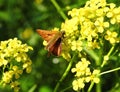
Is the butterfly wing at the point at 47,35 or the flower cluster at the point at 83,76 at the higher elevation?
the butterfly wing at the point at 47,35

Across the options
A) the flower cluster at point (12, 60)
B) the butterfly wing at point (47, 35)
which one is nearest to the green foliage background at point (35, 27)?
the flower cluster at point (12, 60)

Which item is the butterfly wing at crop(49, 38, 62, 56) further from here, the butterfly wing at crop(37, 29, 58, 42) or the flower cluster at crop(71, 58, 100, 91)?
the flower cluster at crop(71, 58, 100, 91)

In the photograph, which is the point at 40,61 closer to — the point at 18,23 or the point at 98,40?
the point at 18,23

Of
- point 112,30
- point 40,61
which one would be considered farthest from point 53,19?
point 112,30

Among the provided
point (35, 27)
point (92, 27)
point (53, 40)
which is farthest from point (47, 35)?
point (35, 27)

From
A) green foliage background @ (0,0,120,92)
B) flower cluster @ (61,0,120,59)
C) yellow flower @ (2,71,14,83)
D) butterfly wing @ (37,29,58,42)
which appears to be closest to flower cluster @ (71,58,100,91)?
flower cluster @ (61,0,120,59)

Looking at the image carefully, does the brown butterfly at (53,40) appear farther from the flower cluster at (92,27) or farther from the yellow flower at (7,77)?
the yellow flower at (7,77)
